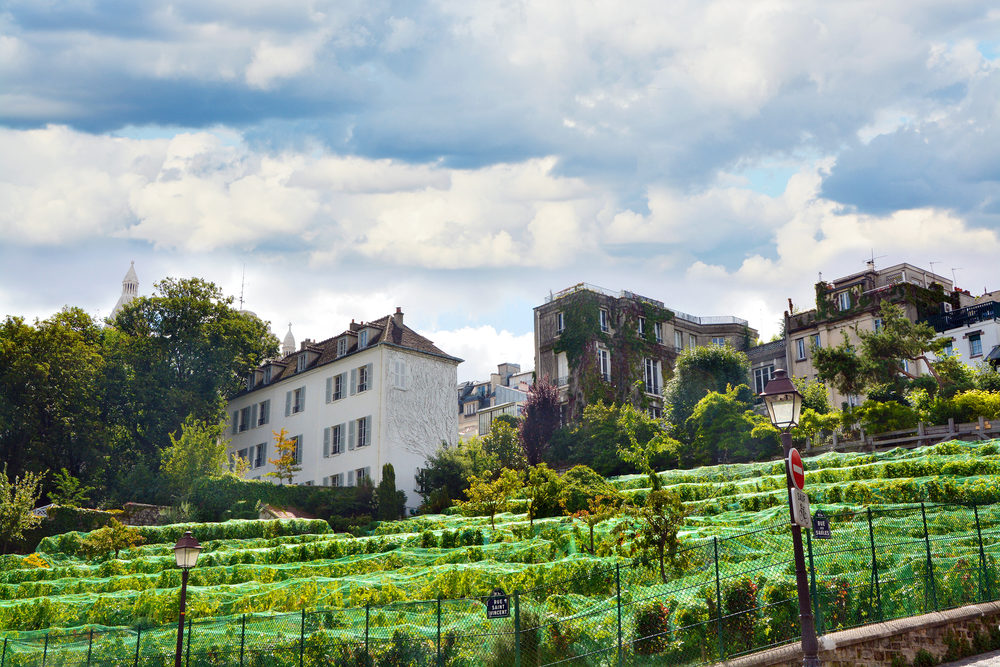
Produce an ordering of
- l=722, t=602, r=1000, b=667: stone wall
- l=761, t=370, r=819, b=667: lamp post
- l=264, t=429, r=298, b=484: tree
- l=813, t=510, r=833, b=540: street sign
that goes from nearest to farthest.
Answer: l=761, t=370, r=819, b=667: lamp post < l=722, t=602, r=1000, b=667: stone wall < l=813, t=510, r=833, b=540: street sign < l=264, t=429, r=298, b=484: tree

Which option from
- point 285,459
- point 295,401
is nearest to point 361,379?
point 285,459

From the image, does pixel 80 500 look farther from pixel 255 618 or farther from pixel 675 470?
pixel 255 618

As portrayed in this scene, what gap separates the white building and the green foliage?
10552 millimetres

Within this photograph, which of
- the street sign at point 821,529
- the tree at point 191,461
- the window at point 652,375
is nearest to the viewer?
the street sign at point 821,529

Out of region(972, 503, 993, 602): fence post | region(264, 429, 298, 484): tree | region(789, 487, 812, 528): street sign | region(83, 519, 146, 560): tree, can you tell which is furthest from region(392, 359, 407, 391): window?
region(789, 487, 812, 528): street sign

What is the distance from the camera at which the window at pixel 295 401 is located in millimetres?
Result: 58253

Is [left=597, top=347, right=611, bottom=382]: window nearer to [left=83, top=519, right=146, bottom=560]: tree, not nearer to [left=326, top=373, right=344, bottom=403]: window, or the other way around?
[left=326, top=373, right=344, bottom=403]: window

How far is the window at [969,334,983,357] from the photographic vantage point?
5334cm

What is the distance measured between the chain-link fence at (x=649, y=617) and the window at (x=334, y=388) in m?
35.6

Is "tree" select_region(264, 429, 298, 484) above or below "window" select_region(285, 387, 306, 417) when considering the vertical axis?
below

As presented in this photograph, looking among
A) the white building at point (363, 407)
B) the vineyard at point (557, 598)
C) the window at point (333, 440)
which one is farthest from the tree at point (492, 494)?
the window at point (333, 440)

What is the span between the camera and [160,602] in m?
24.9

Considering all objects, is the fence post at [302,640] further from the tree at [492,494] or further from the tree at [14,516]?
the tree at [14,516]

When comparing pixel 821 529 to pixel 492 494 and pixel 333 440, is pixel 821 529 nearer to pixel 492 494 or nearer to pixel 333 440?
pixel 492 494
